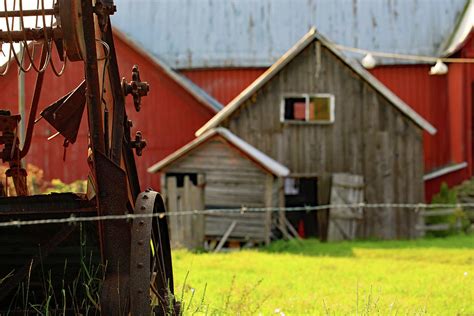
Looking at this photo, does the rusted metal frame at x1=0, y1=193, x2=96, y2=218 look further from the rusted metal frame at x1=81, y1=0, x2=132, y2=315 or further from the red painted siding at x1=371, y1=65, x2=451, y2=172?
the red painted siding at x1=371, y1=65, x2=451, y2=172

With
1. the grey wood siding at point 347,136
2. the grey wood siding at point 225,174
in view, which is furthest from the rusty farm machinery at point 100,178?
the grey wood siding at point 347,136

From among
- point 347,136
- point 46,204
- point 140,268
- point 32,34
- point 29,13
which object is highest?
point 29,13

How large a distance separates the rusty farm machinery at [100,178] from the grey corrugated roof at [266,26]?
844 inches

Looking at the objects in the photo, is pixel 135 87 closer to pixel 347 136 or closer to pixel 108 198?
pixel 108 198

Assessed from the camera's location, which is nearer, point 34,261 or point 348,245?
point 34,261

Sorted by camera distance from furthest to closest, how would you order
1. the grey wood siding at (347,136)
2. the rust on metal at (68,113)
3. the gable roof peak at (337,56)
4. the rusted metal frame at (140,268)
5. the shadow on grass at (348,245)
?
1. the grey wood siding at (347,136)
2. the gable roof peak at (337,56)
3. the shadow on grass at (348,245)
4. the rust on metal at (68,113)
5. the rusted metal frame at (140,268)

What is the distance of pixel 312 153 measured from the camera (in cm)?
2227

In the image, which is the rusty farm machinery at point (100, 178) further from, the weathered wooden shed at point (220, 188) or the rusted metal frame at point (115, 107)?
the weathered wooden shed at point (220, 188)

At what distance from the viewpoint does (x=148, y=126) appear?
A: 84.0ft

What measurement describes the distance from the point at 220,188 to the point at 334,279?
8.00 metres

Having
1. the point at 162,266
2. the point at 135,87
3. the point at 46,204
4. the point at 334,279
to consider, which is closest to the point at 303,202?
the point at 334,279

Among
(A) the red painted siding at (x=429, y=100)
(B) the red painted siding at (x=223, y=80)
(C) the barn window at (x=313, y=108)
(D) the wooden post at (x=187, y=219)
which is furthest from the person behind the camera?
(B) the red painted siding at (x=223, y=80)

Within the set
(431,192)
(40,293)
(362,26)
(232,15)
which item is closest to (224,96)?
(232,15)

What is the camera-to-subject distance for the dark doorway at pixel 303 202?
2346cm
